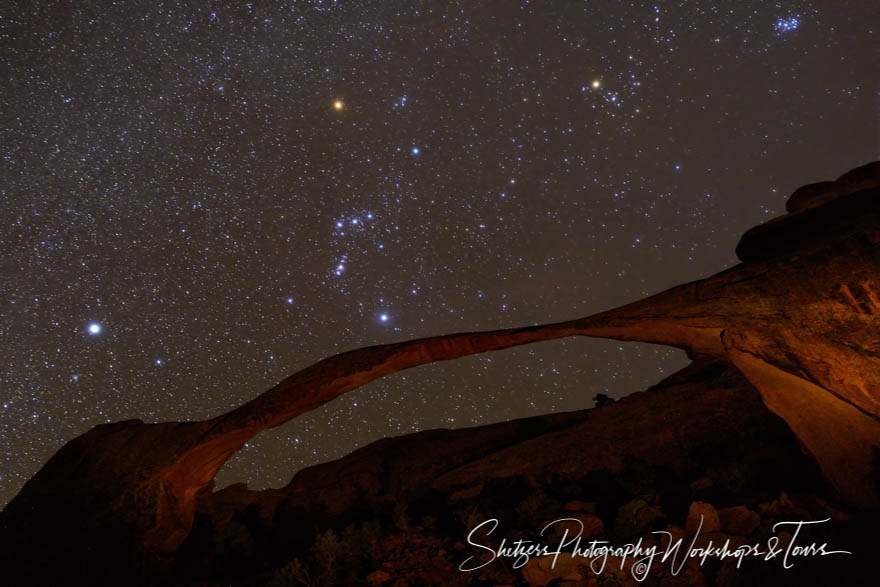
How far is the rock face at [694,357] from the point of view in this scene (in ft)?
18.7

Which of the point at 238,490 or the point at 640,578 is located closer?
the point at 640,578

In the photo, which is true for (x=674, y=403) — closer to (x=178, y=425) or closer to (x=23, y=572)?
(x=178, y=425)

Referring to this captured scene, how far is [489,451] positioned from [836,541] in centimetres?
623

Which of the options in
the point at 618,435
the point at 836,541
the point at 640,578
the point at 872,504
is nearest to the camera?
the point at 640,578

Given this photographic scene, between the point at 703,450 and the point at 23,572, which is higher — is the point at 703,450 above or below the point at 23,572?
below

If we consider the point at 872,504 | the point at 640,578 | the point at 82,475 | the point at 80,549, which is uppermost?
the point at 82,475

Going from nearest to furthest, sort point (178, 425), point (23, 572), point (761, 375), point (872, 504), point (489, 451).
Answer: point (872, 504), point (23, 572), point (761, 375), point (178, 425), point (489, 451)

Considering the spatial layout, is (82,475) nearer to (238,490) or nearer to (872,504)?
(238,490)

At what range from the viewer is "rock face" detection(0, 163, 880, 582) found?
18.7ft

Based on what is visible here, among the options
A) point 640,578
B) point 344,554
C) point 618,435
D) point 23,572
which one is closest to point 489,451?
point 618,435

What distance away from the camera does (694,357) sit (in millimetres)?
7723

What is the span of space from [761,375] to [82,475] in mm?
10663

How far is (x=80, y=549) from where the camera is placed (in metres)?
6.61

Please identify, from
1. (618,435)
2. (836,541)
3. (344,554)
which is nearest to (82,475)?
(344,554)
